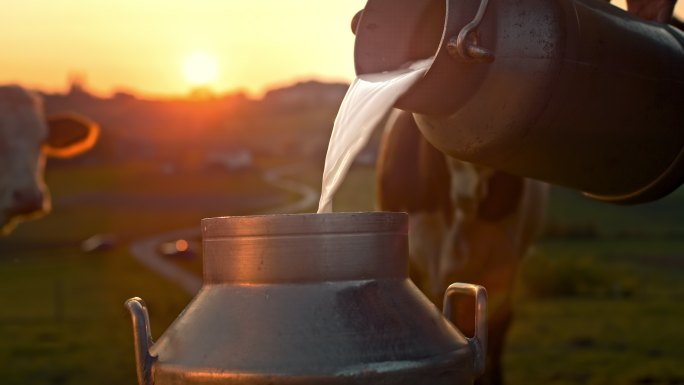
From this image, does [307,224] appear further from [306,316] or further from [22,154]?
[22,154]

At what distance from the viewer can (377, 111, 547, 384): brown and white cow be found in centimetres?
527

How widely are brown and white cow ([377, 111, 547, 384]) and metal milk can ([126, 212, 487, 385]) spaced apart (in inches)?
121

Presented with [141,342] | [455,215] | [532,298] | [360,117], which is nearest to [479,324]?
[360,117]

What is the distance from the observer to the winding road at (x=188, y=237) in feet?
70.9

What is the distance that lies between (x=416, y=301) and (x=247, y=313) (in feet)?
1.31

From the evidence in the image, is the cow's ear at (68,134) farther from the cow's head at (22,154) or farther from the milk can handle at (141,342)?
the milk can handle at (141,342)

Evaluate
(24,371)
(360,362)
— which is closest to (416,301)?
(360,362)

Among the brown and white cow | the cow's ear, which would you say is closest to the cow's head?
the cow's ear

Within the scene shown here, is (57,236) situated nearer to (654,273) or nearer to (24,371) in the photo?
(654,273)

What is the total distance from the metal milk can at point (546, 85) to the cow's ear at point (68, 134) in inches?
241

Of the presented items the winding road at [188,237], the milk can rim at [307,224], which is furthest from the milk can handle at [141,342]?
the winding road at [188,237]

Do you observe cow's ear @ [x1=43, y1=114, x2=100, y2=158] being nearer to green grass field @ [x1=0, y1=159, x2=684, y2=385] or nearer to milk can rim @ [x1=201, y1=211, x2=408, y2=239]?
green grass field @ [x1=0, y1=159, x2=684, y2=385]

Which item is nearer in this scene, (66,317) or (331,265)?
(331,265)

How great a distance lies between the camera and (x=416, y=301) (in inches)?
88.2
